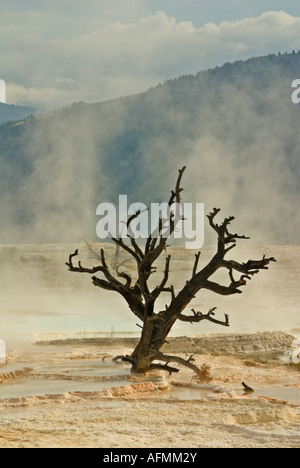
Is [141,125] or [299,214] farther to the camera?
[141,125]

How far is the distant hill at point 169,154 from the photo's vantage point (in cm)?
6381

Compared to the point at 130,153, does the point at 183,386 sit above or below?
below

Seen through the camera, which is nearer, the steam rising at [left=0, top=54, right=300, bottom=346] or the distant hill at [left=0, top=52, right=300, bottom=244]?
the steam rising at [left=0, top=54, right=300, bottom=346]

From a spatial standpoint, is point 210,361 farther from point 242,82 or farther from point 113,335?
point 242,82

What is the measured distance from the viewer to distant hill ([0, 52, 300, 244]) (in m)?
63.8

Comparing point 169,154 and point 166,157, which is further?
point 169,154

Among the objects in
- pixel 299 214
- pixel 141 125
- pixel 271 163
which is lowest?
pixel 299 214

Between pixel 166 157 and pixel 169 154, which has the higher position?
pixel 169 154

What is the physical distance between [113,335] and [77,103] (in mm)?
72169

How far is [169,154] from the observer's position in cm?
7444

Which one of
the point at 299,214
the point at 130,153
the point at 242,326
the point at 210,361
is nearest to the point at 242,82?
the point at 130,153

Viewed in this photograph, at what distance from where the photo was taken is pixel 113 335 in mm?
16297

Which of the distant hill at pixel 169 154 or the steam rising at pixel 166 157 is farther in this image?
the distant hill at pixel 169 154
